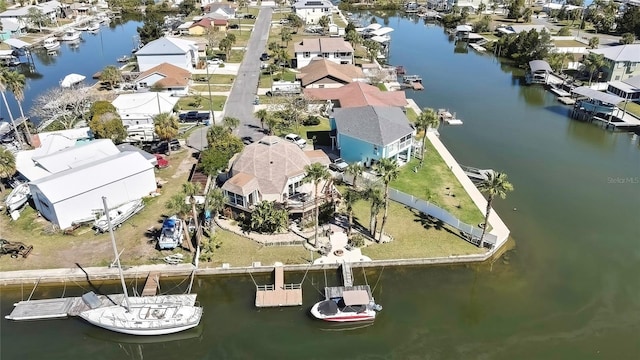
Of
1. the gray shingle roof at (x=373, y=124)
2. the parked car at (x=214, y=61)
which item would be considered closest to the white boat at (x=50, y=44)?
the parked car at (x=214, y=61)

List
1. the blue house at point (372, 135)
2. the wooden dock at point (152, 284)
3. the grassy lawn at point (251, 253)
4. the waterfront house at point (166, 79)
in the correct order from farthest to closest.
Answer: the waterfront house at point (166, 79) < the blue house at point (372, 135) < the grassy lawn at point (251, 253) < the wooden dock at point (152, 284)

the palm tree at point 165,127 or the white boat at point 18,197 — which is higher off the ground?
the palm tree at point 165,127

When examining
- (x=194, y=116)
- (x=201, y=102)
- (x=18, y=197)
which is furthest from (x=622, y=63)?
(x=18, y=197)

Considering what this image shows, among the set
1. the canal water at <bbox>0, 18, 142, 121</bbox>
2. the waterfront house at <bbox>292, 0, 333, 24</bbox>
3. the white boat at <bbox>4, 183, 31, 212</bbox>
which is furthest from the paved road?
the canal water at <bbox>0, 18, 142, 121</bbox>

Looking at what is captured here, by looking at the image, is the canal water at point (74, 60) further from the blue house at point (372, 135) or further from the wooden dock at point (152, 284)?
the blue house at point (372, 135)

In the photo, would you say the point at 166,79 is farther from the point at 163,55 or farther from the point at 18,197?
the point at 18,197

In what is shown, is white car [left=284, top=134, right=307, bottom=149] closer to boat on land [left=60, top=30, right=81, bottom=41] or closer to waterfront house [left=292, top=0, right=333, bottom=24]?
waterfront house [left=292, top=0, right=333, bottom=24]

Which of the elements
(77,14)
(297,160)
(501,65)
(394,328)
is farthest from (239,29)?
(394,328)
